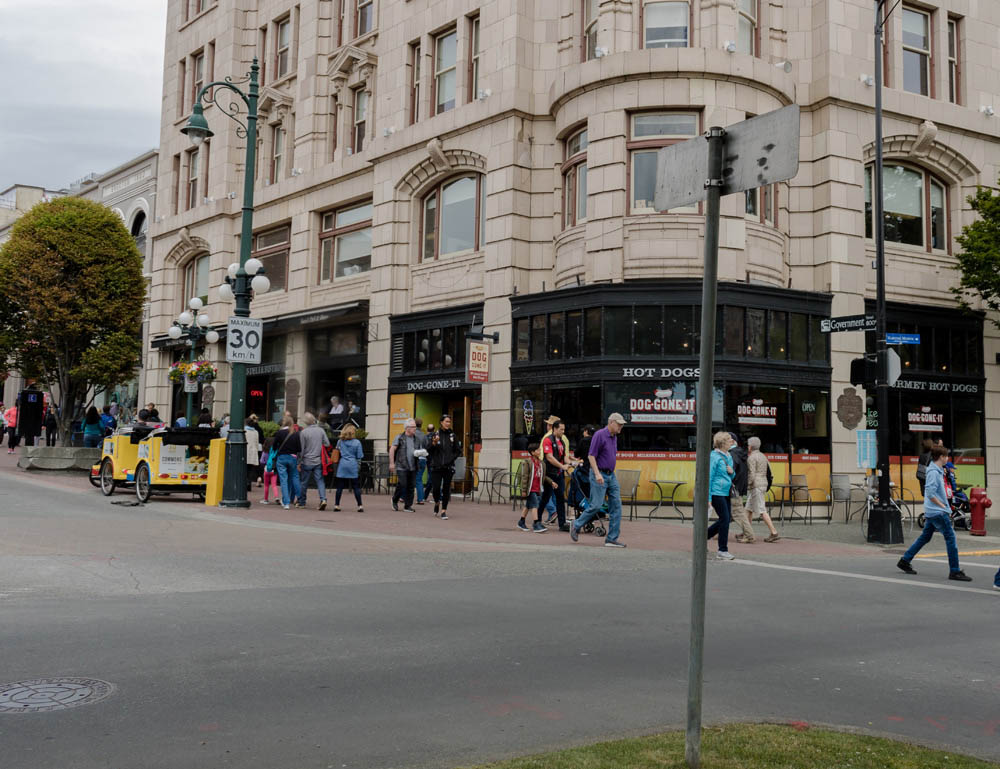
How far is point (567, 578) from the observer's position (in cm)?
1064

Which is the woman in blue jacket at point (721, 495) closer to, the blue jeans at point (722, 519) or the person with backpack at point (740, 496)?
the blue jeans at point (722, 519)

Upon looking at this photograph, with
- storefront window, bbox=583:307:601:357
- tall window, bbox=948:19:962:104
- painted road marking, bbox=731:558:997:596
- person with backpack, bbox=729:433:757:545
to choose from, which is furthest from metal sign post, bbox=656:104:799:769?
tall window, bbox=948:19:962:104

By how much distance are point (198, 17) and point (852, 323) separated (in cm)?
2913

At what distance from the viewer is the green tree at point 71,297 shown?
88.6 feet

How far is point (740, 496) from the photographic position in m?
16.1

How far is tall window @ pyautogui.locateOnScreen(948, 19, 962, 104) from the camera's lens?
24.4 metres

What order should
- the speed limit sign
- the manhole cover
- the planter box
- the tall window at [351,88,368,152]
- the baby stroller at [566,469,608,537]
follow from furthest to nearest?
the tall window at [351,88,368,152] → the planter box → the speed limit sign → the baby stroller at [566,469,608,537] → the manhole cover

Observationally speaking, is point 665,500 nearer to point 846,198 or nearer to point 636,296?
point 636,296

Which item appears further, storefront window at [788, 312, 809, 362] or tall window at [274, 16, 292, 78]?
tall window at [274, 16, 292, 78]

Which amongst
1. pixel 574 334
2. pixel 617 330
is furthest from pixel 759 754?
pixel 574 334

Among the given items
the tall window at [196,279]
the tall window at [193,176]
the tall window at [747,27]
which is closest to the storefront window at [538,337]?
the tall window at [747,27]

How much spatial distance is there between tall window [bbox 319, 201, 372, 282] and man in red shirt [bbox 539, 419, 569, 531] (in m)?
13.7

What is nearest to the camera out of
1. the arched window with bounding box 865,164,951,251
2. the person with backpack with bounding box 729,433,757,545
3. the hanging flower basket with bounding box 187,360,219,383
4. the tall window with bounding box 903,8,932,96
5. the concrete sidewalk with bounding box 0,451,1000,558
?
the concrete sidewalk with bounding box 0,451,1000,558

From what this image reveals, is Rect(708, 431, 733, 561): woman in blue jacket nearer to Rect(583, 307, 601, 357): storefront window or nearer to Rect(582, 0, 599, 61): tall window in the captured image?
Rect(583, 307, 601, 357): storefront window
